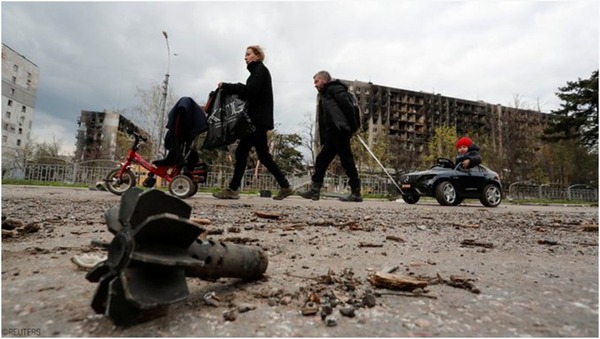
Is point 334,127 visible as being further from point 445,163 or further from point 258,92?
point 445,163

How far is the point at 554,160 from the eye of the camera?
129 ft

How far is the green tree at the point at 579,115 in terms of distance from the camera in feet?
102

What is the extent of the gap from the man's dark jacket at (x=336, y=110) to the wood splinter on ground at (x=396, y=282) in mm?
4444

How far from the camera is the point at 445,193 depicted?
8.09 metres

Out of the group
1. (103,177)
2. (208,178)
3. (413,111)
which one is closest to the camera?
(103,177)

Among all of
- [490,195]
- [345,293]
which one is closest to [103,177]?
[490,195]

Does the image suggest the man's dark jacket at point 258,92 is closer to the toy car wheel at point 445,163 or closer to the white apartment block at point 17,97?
the toy car wheel at point 445,163

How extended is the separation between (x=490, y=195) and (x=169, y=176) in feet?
25.4

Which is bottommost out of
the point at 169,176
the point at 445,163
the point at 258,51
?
the point at 169,176

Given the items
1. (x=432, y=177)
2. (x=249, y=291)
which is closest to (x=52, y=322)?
(x=249, y=291)

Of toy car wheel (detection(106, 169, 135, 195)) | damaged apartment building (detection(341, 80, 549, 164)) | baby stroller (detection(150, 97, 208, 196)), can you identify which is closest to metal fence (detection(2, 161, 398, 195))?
toy car wheel (detection(106, 169, 135, 195))

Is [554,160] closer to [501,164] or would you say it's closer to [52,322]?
[501,164]

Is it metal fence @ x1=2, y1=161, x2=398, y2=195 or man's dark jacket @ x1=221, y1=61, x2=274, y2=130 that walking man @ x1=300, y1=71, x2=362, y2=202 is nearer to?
man's dark jacket @ x1=221, y1=61, x2=274, y2=130

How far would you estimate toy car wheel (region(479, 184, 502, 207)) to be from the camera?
337 inches
